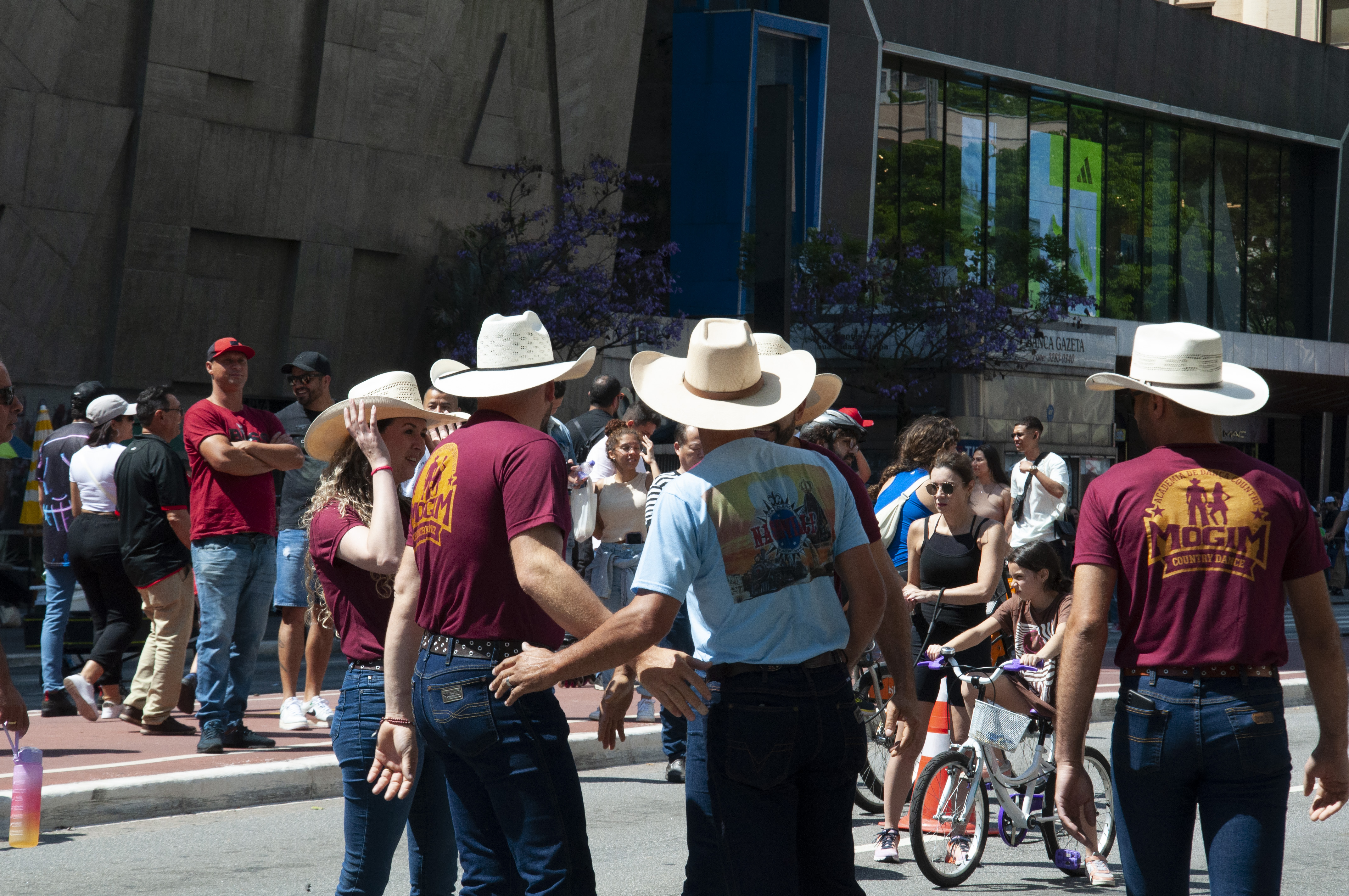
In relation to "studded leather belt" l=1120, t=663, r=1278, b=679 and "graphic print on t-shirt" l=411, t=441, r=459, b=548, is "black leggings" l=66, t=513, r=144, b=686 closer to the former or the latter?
"graphic print on t-shirt" l=411, t=441, r=459, b=548

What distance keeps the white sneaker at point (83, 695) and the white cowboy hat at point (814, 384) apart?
5.49m

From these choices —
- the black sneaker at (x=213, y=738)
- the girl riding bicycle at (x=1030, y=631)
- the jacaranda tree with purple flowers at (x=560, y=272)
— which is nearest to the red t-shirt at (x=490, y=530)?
the girl riding bicycle at (x=1030, y=631)

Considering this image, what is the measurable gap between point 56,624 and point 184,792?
2883mm

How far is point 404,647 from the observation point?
4.17m

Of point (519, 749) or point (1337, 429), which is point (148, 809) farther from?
point (1337, 429)

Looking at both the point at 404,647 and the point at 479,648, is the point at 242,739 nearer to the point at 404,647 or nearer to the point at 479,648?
the point at 404,647

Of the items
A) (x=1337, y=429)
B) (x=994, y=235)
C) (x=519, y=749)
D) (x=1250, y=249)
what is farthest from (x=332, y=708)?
(x=1337, y=429)

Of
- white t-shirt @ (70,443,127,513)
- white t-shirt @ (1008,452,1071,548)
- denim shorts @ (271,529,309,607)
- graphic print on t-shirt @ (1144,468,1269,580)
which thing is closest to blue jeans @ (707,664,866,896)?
graphic print on t-shirt @ (1144,468,1269,580)

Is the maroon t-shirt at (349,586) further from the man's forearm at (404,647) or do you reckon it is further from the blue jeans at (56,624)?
the blue jeans at (56,624)

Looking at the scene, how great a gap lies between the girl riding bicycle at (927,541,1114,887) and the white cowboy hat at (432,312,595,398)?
3.38 meters

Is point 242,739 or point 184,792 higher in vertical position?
point 242,739

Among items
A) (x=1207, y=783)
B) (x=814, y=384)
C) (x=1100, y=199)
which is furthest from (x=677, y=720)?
(x=1100, y=199)

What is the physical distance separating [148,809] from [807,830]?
15.5 ft

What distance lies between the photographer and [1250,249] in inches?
1617
